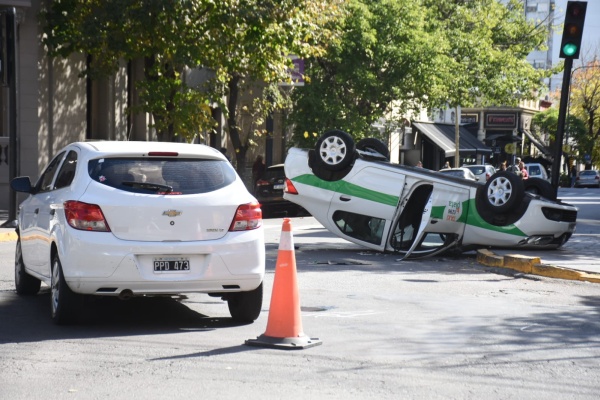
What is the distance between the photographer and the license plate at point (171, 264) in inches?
364

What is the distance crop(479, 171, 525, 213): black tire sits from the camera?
55.3 ft

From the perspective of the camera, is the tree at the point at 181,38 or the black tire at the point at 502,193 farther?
the tree at the point at 181,38

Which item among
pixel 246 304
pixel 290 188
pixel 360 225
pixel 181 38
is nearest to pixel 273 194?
pixel 181 38

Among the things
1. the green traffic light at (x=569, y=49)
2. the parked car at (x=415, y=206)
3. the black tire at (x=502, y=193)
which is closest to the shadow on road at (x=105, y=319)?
the parked car at (x=415, y=206)

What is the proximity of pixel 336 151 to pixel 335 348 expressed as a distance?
9.07m

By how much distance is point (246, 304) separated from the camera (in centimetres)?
980

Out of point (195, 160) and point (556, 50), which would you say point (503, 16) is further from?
point (556, 50)

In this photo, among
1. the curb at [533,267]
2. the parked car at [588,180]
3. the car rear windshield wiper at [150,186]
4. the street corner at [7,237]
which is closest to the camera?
the car rear windshield wiper at [150,186]

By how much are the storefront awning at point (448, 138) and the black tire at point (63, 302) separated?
53962 millimetres

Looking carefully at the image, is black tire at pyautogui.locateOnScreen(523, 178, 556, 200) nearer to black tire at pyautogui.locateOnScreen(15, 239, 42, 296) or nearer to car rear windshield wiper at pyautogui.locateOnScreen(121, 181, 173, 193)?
black tire at pyautogui.locateOnScreen(15, 239, 42, 296)

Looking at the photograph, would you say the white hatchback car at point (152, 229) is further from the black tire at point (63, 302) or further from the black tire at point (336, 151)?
the black tire at point (336, 151)

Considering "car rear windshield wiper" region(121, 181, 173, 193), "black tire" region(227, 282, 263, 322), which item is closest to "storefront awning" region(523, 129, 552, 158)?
"black tire" region(227, 282, 263, 322)

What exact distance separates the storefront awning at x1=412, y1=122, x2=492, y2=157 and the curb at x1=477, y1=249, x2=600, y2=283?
4690 centimetres

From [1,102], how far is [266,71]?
20.4ft
